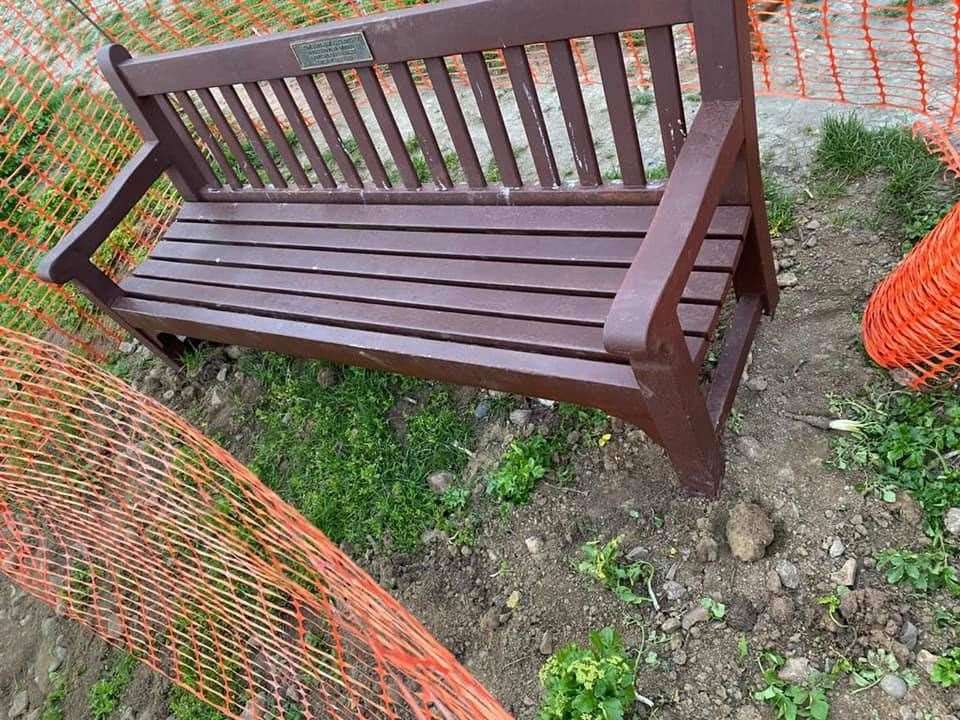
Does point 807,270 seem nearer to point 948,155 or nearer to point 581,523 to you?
point 948,155

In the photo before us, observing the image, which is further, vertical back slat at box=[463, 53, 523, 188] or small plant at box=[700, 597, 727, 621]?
vertical back slat at box=[463, 53, 523, 188]

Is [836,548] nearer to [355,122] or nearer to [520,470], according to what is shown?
[520,470]

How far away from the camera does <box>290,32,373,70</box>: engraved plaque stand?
2.37 metres

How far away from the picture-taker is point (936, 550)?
6.64ft

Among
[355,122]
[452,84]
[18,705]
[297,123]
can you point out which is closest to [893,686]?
[452,84]

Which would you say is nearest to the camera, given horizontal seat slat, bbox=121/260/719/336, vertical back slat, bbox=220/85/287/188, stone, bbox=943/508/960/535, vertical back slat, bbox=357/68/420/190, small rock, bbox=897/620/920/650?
small rock, bbox=897/620/920/650

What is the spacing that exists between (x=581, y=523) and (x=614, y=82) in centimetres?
136

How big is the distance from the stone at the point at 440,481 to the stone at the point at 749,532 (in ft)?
3.30

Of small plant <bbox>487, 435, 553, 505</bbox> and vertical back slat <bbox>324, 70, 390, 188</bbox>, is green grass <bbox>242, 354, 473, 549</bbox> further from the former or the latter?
vertical back slat <bbox>324, 70, 390, 188</bbox>

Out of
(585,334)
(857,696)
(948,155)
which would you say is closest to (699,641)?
(857,696)

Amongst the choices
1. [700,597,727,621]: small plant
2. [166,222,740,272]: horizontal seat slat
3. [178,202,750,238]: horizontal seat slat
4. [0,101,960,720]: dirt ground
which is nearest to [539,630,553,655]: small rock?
[0,101,960,720]: dirt ground

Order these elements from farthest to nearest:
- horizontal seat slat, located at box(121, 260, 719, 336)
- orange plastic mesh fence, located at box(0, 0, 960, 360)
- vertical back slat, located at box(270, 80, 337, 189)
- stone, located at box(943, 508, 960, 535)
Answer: orange plastic mesh fence, located at box(0, 0, 960, 360), vertical back slat, located at box(270, 80, 337, 189), horizontal seat slat, located at box(121, 260, 719, 336), stone, located at box(943, 508, 960, 535)

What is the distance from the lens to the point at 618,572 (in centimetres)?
231

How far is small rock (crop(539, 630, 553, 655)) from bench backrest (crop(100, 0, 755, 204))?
53.1 inches
